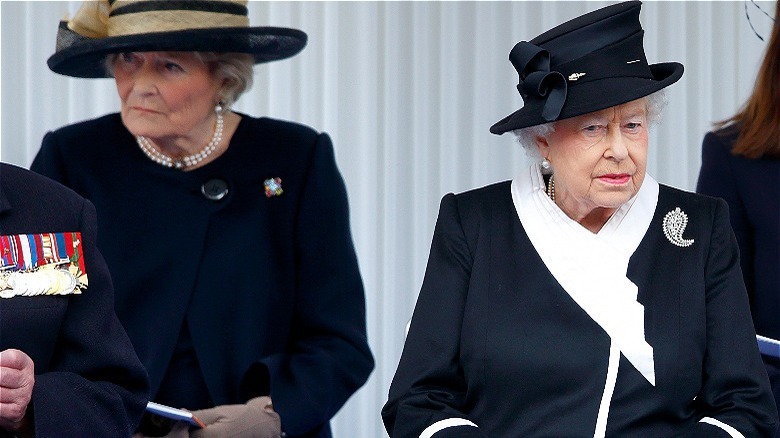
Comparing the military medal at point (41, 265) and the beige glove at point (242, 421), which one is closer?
the military medal at point (41, 265)

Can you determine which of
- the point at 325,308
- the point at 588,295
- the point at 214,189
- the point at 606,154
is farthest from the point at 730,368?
the point at 214,189

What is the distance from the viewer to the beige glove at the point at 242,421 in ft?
11.9

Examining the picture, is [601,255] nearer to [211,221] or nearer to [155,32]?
[211,221]

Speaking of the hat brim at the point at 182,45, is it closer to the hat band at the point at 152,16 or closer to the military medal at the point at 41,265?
the hat band at the point at 152,16

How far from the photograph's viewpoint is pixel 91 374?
2996 millimetres

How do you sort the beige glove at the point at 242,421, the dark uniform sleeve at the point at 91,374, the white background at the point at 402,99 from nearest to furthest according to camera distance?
1. the dark uniform sleeve at the point at 91,374
2. the beige glove at the point at 242,421
3. the white background at the point at 402,99

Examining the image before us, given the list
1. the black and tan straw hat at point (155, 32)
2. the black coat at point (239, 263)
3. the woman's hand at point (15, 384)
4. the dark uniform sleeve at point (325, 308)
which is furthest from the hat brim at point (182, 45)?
the woman's hand at point (15, 384)

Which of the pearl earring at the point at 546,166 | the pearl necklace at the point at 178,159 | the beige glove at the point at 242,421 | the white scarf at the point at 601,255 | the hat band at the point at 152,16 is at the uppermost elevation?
the hat band at the point at 152,16

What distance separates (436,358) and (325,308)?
849 millimetres

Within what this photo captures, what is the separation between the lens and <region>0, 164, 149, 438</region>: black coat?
9.52 feet

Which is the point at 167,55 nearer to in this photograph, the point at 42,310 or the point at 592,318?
the point at 42,310

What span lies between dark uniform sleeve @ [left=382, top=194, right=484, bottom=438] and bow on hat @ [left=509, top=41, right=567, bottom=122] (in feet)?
1.11

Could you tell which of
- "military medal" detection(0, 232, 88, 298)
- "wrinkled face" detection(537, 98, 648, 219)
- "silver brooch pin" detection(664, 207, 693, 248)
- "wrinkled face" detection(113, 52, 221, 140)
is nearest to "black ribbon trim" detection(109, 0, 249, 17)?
"wrinkled face" detection(113, 52, 221, 140)

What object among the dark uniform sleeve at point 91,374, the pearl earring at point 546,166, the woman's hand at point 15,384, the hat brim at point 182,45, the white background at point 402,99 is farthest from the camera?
the white background at point 402,99
